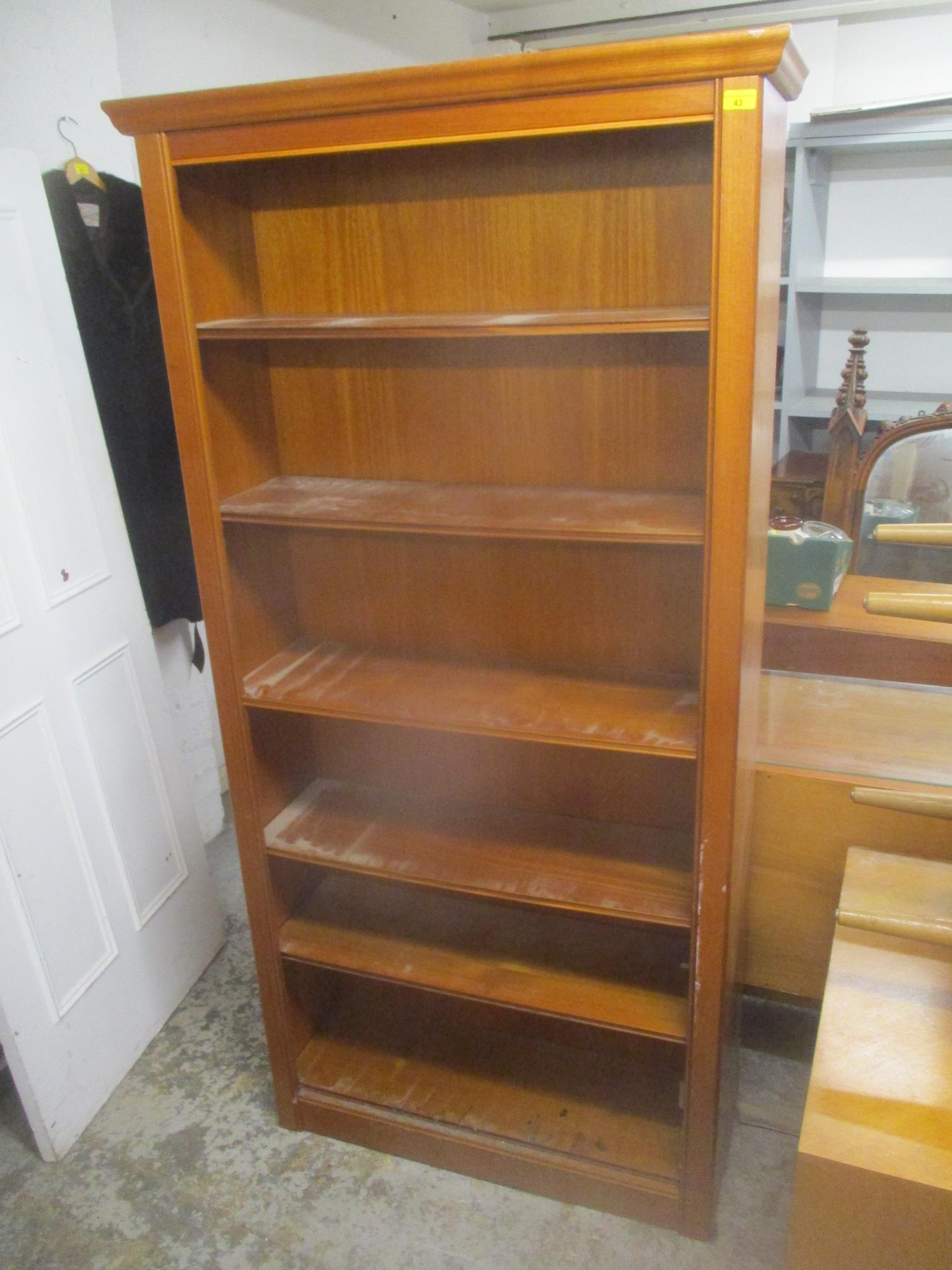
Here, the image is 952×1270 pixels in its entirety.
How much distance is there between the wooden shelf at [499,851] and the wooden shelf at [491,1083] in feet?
1.75

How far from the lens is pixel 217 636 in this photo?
61.4 inches

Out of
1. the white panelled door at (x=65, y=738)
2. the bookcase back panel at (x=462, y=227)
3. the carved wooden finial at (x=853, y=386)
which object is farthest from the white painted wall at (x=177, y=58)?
the carved wooden finial at (x=853, y=386)

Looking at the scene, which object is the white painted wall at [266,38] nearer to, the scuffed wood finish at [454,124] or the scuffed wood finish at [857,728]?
the scuffed wood finish at [454,124]

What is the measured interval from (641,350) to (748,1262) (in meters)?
1.53

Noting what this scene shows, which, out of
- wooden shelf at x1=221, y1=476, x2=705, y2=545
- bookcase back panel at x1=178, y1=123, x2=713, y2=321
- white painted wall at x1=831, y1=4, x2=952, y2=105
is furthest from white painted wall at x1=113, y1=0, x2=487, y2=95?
white painted wall at x1=831, y1=4, x2=952, y2=105

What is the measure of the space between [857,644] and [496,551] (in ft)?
2.44

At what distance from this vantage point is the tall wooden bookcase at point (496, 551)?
1.22 m

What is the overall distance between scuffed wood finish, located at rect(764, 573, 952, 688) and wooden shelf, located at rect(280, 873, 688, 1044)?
0.60 metres

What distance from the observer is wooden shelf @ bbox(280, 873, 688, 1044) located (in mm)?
1625

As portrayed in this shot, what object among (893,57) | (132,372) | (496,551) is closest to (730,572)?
(496,551)

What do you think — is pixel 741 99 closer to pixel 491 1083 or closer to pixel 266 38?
pixel 491 1083

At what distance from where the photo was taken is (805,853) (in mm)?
1666

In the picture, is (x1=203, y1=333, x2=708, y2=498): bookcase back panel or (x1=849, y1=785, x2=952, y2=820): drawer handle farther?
(x1=203, y1=333, x2=708, y2=498): bookcase back panel

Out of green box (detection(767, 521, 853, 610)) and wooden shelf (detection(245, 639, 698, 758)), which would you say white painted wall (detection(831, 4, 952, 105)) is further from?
wooden shelf (detection(245, 639, 698, 758))
